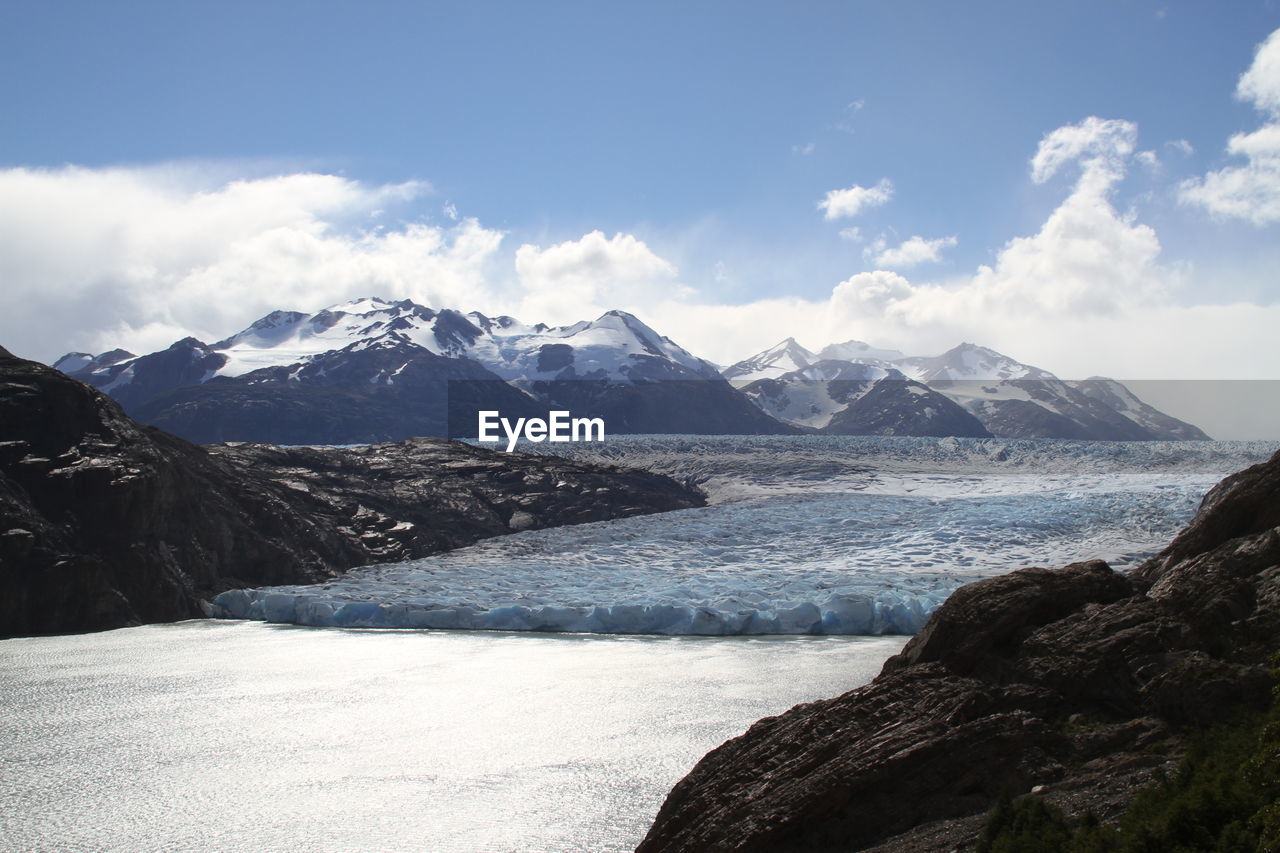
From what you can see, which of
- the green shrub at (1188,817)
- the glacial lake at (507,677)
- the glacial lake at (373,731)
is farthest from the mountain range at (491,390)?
the green shrub at (1188,817)

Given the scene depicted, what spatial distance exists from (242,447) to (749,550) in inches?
874

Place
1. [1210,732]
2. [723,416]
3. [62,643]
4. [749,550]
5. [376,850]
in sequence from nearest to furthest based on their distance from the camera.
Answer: [1210,732] < [376,850] < [62,643] < [749,550] < [723,416]

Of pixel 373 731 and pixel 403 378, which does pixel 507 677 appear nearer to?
pixel 373 731

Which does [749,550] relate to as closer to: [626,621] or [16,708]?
[626,621]

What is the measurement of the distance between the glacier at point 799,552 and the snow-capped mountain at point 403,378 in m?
68.3

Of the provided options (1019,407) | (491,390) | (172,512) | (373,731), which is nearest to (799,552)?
(172,512)

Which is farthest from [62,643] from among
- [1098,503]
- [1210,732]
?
[1098,503]

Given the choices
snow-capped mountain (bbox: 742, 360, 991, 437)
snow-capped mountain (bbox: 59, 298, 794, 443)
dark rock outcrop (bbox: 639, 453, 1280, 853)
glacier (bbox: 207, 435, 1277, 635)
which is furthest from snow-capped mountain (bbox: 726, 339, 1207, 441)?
dark rock outcrop (bbox: 639, 453, 1280, 853)

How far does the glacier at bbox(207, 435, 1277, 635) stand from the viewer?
23906 millimetres

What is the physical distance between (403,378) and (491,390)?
23.9 metres

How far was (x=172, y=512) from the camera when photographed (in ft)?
90.9

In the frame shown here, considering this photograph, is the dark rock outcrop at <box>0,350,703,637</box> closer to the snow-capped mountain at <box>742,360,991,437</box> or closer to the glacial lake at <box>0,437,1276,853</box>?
the glacial lake at <box>0,437,1276,853</box>

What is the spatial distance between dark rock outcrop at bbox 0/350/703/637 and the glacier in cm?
192

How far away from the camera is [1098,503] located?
3341 cm
